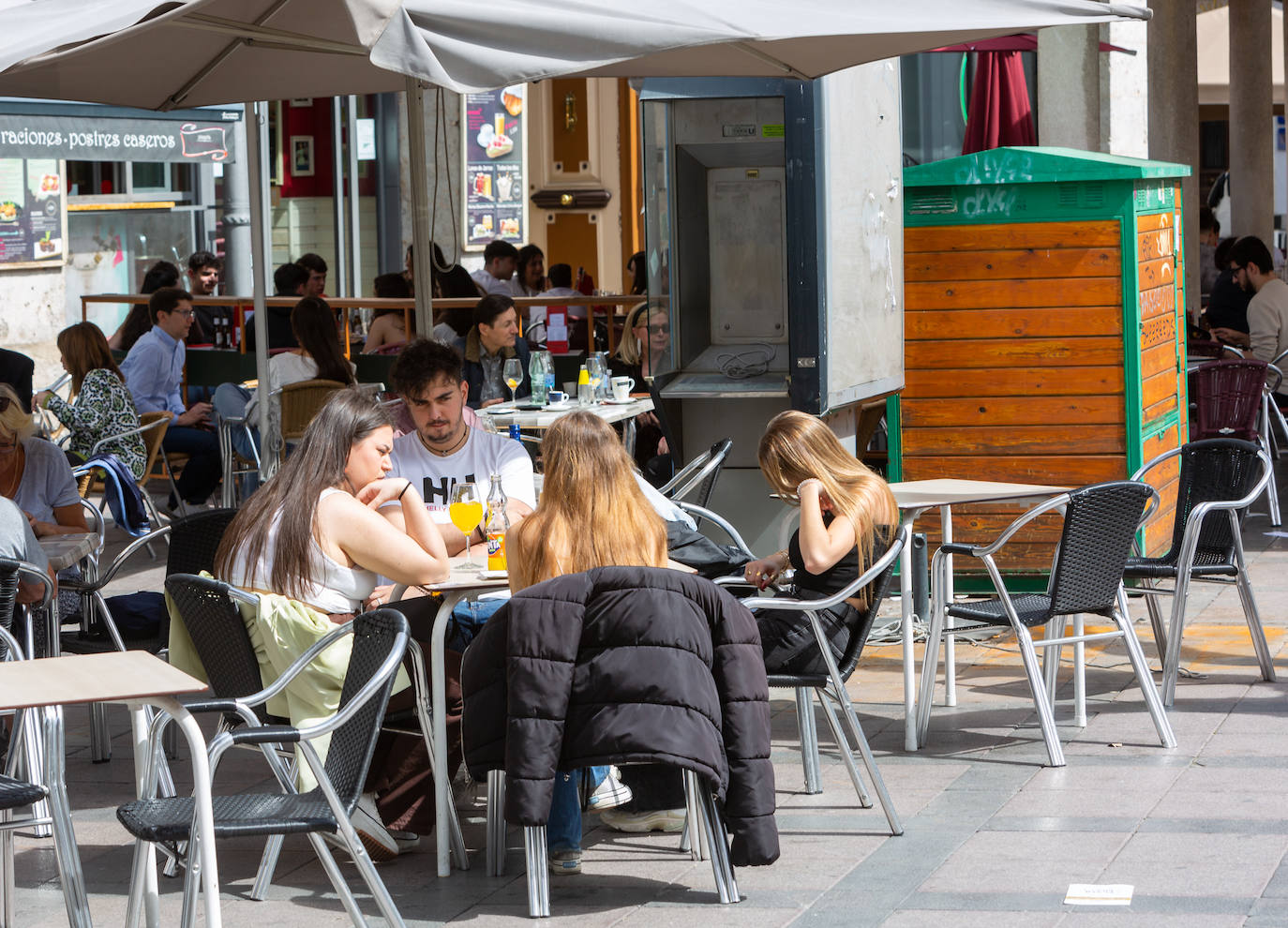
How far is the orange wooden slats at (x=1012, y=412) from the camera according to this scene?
311 inches

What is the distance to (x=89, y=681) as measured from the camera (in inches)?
148

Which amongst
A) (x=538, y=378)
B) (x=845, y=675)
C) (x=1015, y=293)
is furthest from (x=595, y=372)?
(x=845, y=675)

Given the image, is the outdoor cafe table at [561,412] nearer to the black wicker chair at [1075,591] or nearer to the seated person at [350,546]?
the black wicker chair at [1075,591]

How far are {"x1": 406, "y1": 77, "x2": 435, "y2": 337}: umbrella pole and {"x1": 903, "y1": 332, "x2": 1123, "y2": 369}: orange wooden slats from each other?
84.6 inches

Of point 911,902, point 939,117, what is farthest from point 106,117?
point 939,117

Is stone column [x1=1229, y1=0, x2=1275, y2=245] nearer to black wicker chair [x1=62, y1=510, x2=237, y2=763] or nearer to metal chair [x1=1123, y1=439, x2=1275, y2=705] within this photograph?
metal chair [x1=1123, y1=439, x2=1275, y2=705]

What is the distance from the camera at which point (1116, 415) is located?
25.9 ft

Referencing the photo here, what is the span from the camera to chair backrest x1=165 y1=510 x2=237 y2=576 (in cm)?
562

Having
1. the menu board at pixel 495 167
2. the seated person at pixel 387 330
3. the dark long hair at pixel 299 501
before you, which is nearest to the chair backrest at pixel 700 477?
the dark long hair at pixel 299 501

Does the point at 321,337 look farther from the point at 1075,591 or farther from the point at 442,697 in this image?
the point at 442,697

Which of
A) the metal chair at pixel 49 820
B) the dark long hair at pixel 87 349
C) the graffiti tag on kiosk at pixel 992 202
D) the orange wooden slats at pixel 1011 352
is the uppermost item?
the graffiti tag on kiosk at pixel 992 202

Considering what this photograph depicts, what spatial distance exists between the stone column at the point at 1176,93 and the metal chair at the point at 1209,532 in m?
8.77

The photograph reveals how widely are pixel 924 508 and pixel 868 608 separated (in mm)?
1172

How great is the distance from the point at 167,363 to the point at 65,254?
525 cm
